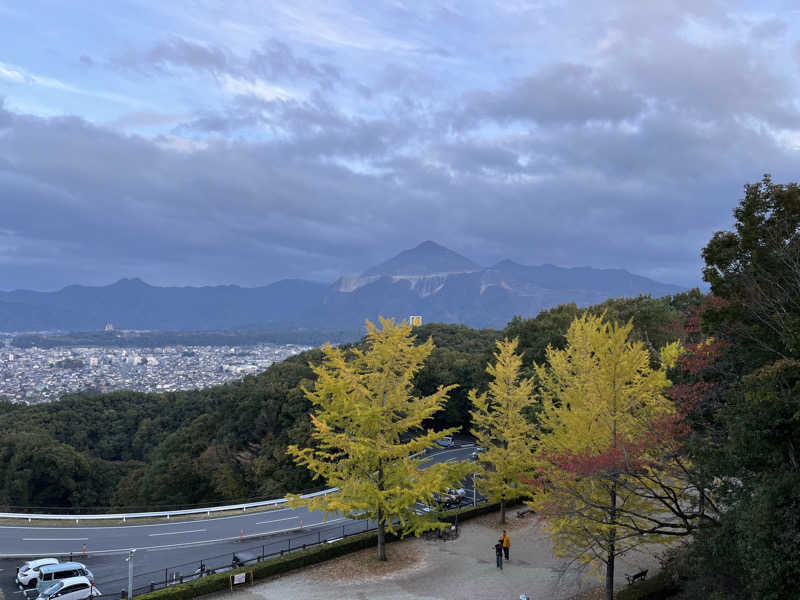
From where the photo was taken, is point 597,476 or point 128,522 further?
point 128,522

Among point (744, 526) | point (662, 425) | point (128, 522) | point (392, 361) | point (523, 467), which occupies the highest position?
point (392, 361)

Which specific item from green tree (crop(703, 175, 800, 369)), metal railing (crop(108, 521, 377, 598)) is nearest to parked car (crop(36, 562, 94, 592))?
metal railing (crop(108, 521, 377, 598))

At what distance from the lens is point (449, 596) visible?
21594mm

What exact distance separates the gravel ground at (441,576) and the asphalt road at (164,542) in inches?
113

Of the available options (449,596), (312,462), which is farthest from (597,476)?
(312,462)

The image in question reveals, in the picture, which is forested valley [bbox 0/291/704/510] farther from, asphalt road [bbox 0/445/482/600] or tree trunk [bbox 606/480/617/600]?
tree trunk [bbox 606/480/617/600]

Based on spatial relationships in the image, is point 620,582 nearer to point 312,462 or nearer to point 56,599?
point 312,462

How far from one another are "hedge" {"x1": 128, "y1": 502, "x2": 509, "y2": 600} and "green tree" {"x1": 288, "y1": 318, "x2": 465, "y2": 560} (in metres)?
1.79

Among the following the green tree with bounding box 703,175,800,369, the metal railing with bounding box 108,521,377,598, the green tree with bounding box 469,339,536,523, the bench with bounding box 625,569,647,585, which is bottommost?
the metal railing with bounding box 108,521,377,598

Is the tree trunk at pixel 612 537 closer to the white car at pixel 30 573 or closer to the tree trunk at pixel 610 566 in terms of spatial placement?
the tree trunk at pixel 610 566

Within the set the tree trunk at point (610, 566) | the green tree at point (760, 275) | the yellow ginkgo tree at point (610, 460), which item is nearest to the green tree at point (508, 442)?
the yellow ginkgo tree at point (610, 460)

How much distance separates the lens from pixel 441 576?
77.3 feet

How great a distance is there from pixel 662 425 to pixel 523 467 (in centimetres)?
1300

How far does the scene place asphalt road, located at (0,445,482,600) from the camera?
88.5 ft
